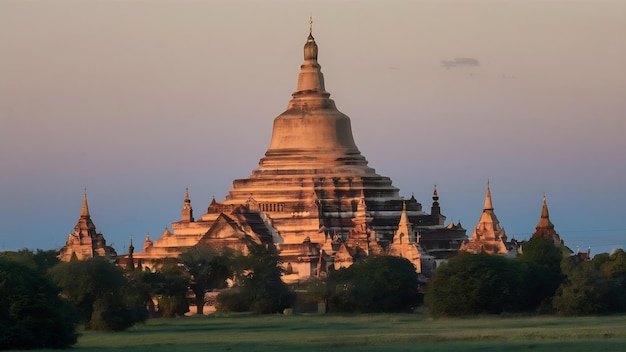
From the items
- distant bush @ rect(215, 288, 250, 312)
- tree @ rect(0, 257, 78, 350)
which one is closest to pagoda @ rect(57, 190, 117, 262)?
distant bush @ rect(215, 288, 250, 312)

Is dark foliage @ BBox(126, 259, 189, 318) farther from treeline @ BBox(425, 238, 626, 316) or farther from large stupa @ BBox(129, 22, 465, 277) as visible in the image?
large stupa @ BBox(129, 22, 465, 277)

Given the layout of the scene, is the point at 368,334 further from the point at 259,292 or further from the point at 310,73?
the point at 310,73

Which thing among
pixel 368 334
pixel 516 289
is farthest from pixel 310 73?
pixel 368 334

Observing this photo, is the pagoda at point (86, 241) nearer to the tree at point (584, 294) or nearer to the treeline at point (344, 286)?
the treeline at point (344, 286)

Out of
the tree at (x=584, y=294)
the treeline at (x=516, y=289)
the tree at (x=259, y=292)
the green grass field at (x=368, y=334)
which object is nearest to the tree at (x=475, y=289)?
the treeline at (x=516, y=289)

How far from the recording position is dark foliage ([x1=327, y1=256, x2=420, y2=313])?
88688 millimetres

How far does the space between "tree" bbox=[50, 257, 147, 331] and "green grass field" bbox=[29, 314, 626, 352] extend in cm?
67

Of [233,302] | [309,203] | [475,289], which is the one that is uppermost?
[309,203]

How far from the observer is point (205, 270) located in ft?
321

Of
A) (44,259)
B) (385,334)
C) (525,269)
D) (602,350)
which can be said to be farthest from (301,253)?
(602,350)

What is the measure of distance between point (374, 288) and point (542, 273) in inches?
241

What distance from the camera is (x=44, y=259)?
340 feet

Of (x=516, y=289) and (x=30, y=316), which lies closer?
(x=30, y=316)

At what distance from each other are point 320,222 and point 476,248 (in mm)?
8012
